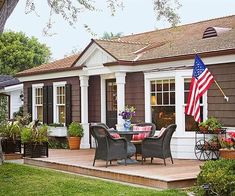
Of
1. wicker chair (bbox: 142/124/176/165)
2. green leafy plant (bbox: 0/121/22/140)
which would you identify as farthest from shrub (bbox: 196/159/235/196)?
green leafy plant (bbox: 0/121/22/140)

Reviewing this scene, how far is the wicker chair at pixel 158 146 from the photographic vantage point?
11286 mm

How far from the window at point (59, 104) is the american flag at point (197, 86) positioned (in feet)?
24.6

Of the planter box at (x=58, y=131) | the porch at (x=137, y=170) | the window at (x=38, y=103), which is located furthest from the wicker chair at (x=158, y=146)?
the window at (x=38, y=103)

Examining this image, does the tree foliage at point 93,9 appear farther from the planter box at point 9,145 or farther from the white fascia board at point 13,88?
the white fascia board at point 13,88

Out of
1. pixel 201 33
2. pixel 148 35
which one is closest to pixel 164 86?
pixel 201 33

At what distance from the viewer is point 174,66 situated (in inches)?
530

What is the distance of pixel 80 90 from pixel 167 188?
347 inches

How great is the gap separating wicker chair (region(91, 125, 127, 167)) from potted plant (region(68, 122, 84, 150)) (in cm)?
519

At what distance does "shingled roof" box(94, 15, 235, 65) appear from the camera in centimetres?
1312

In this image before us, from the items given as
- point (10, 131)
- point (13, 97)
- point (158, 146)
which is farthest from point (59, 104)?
point (13, 97)

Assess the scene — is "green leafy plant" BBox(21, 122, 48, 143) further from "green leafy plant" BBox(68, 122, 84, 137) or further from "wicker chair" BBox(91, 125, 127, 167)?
"green leafy plant" BBox(68, 122, 84, 137)

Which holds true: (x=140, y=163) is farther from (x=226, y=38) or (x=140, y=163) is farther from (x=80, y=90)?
(x=80, y=90)

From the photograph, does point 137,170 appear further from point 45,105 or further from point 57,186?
point 45,105

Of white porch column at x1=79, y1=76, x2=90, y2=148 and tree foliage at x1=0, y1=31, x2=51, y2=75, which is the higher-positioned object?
tree foliage at x1=0, y1=31, x2=51, y2=75
